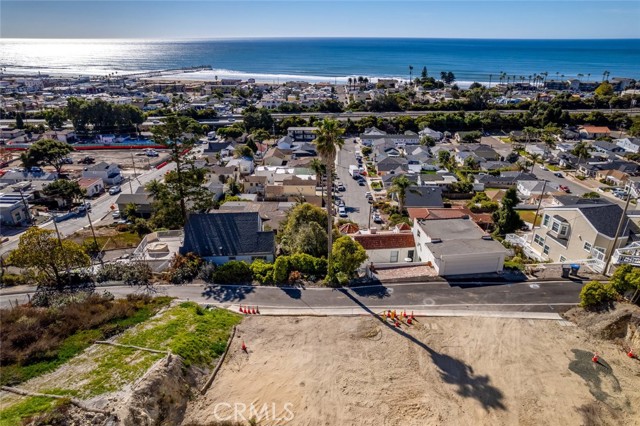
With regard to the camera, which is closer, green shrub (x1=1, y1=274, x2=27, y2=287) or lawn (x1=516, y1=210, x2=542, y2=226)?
green shrub (x1=1, y1=274, x2=27, y2=287)

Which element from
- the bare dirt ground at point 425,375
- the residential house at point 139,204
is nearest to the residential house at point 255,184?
the residential house at point 139,204

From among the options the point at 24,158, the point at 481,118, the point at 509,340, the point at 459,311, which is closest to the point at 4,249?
the point at 24,158

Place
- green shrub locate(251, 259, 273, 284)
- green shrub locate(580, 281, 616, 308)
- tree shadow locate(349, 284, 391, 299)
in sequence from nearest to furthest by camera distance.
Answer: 1. green shrub locate(580, 281, 616, 308)
2. tree shadow locate(349, 284, 391, 299)
3. green shrub locate(251, 259, 273, 284)

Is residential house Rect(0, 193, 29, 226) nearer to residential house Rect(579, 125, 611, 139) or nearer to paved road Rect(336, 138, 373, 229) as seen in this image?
paved road Rect(336, 138, 373, 229)

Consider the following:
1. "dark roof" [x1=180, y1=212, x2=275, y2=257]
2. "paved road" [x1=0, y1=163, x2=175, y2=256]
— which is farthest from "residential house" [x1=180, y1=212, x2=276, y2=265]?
"paved road" [x1=0, y1=163, x2=175, y2=256]

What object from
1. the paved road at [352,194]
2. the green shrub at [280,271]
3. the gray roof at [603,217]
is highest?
the gray roof at [603,217]

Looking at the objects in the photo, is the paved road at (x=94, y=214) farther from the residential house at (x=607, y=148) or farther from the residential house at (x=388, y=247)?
the residential house at (x=607, y=148)

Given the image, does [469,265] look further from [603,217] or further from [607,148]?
[607,148]
